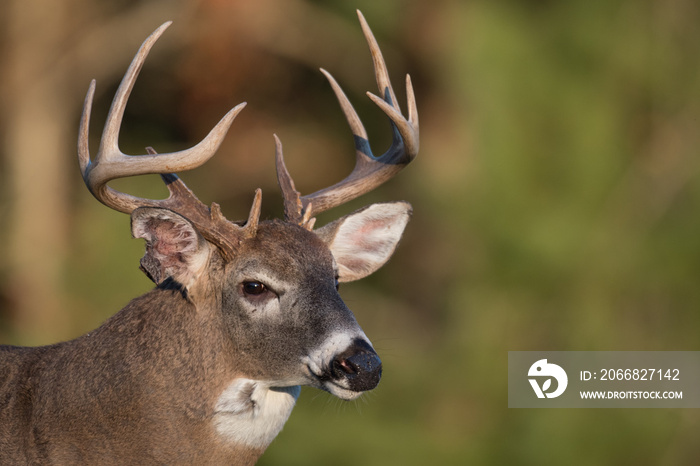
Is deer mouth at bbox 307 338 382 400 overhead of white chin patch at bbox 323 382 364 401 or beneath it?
overhead

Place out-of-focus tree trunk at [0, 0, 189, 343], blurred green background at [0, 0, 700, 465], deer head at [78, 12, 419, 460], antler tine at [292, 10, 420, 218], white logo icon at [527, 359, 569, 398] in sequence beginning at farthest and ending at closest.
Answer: out-of-focus tree trunk at [0, 0, 189, 343], blurred green background at [0, 0, 700, 465], white logo icon at [527, 359, 569, 398], antler tine at [292, 10, 420, 218], deer head at [78, 12, 419, 460]

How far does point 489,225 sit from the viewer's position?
11242mm

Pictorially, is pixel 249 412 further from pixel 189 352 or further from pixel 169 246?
pixel 169 246

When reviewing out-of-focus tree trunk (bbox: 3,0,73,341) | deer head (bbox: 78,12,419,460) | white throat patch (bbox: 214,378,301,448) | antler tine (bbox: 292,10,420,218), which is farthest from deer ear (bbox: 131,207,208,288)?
out-of-focus tree trunk (bbox: 3,0,73,341)

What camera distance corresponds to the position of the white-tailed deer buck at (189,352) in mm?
4598

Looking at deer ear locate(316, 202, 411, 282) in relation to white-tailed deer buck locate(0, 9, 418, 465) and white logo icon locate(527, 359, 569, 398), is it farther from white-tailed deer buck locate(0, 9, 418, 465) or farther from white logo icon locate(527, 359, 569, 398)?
white logo icon locate(527, 359, 569, 398)

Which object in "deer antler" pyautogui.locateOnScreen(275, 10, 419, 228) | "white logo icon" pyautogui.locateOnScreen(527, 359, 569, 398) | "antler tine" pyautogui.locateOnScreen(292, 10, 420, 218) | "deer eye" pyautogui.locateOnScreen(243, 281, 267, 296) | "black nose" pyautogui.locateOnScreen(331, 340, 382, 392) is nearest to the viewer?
"black nose" pyautogui.locateOnScreen(331, 340, 382, 392)

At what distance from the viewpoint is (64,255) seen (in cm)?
1332

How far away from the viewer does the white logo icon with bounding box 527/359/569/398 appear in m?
9.84

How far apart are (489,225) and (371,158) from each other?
18.0ft

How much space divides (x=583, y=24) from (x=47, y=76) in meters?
7.97

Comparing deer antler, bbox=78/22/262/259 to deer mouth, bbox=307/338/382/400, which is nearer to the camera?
deer mouth, bbox=307/338/382/400

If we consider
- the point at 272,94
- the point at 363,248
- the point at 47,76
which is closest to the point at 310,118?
the point at 272,94

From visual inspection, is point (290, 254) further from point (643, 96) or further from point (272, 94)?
point (272, 94)
